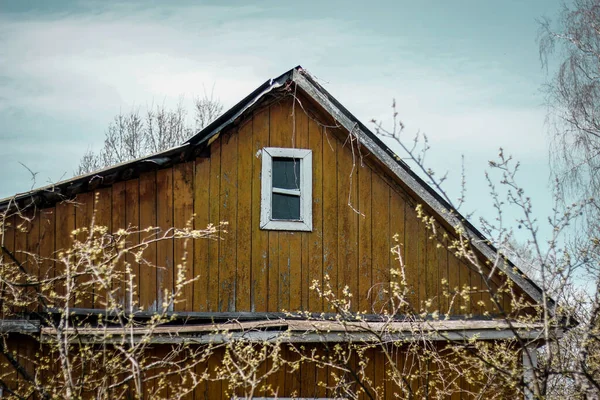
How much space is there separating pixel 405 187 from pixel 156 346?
414 centimetres

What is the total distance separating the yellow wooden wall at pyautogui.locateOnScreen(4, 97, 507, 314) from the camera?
34.3 feet

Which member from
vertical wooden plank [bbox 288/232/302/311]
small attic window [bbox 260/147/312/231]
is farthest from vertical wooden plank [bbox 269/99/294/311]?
small attic window [bbox 260/147/312/231]

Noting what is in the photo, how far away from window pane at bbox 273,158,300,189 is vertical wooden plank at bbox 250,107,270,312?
0.28 meters

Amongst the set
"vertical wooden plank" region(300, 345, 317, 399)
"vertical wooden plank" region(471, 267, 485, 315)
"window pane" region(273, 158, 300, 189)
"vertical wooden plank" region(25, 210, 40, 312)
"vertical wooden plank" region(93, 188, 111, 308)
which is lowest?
"vertical wooden plank" region(300, 345, 317, 399)

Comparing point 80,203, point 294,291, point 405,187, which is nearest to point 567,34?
point 405,187

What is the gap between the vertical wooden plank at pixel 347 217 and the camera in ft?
36.3

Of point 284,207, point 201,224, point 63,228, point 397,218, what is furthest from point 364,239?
point 63,228

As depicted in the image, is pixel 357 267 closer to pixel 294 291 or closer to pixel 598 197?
pixel 294 291

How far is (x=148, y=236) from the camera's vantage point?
1045 cm

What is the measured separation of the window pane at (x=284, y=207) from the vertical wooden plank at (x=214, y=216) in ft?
2.56

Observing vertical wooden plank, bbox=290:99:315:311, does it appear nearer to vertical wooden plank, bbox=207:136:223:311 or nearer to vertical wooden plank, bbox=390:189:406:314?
vertical wooden plank, bbox=207:136:223:311

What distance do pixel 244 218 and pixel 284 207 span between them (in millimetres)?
628

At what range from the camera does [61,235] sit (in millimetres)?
10188

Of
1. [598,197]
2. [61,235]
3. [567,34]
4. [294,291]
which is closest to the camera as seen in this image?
[61,235]
